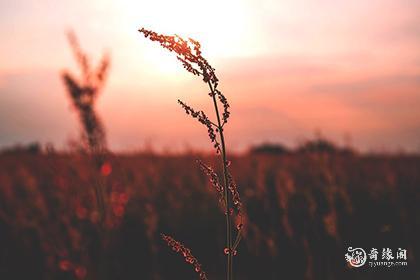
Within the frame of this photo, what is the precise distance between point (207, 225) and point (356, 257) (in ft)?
8.55

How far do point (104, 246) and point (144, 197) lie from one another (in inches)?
227

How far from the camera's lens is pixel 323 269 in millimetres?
5492

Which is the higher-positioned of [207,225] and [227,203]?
[227,203]

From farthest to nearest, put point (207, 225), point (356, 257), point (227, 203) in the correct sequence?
1. point (207, 225)
2. point (356, 257)
3. point (227, 203)

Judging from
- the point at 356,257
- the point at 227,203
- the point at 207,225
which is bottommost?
the point at 356,257

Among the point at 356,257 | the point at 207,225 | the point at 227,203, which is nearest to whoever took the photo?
the point at 227,203

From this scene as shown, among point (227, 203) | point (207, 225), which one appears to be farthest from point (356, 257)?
point (227, 203)

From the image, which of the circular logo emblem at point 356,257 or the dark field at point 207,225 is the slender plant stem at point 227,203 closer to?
the dark field at point 207,225

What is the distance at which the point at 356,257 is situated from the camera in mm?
5160

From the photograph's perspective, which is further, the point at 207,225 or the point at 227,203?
the point at 207,225

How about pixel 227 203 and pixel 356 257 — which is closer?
pixel 227 203

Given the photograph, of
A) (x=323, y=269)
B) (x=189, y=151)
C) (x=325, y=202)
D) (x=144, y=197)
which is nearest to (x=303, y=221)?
(x=325, y=202)

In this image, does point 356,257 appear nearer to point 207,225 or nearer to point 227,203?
point 207,225

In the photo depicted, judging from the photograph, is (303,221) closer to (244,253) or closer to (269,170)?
(244,253)
